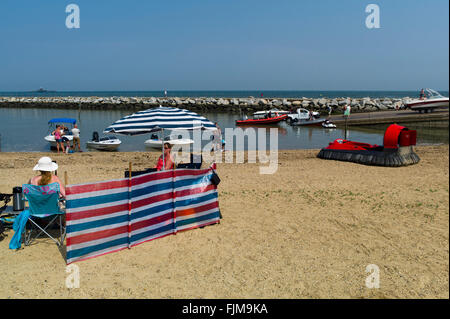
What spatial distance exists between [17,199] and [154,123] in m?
3.07

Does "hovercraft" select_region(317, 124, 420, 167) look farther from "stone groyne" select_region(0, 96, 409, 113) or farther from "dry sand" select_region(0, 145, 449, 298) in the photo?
"stone groyne" select_region(0, 96, 409, 113)

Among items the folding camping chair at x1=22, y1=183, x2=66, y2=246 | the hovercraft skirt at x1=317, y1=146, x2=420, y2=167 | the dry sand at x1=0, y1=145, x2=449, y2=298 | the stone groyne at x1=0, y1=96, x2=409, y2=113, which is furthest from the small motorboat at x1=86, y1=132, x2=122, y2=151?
the stone groyne at x1=0, y1=96, x2=409, y2=113

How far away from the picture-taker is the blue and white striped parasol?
8.20 meters

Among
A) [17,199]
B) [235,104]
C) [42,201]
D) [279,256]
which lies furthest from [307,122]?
[42,201]

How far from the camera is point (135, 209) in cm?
640

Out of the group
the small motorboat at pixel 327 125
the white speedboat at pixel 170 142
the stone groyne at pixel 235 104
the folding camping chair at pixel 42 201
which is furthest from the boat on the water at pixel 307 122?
the folding camping chair at pixel 42 201

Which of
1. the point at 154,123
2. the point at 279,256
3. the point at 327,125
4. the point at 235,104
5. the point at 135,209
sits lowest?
the point at 279,256

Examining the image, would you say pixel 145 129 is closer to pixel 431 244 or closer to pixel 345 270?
pixel 345 270

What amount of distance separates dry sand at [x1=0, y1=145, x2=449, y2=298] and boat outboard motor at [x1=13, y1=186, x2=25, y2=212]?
1.99 feet

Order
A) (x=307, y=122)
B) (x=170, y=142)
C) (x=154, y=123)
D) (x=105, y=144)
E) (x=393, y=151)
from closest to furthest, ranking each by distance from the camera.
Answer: (x=154, y=123) < (x=393, y=151) < (x=105, y=144) < (x=170, y=142) < (x=307, y=122)

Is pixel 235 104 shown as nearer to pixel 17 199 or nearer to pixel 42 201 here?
pixel 17 199

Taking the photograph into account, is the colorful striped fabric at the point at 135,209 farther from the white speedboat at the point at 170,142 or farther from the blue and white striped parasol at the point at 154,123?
the white speedboat at the point at 170,142

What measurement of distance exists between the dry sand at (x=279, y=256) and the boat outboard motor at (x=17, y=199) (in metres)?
0.61
